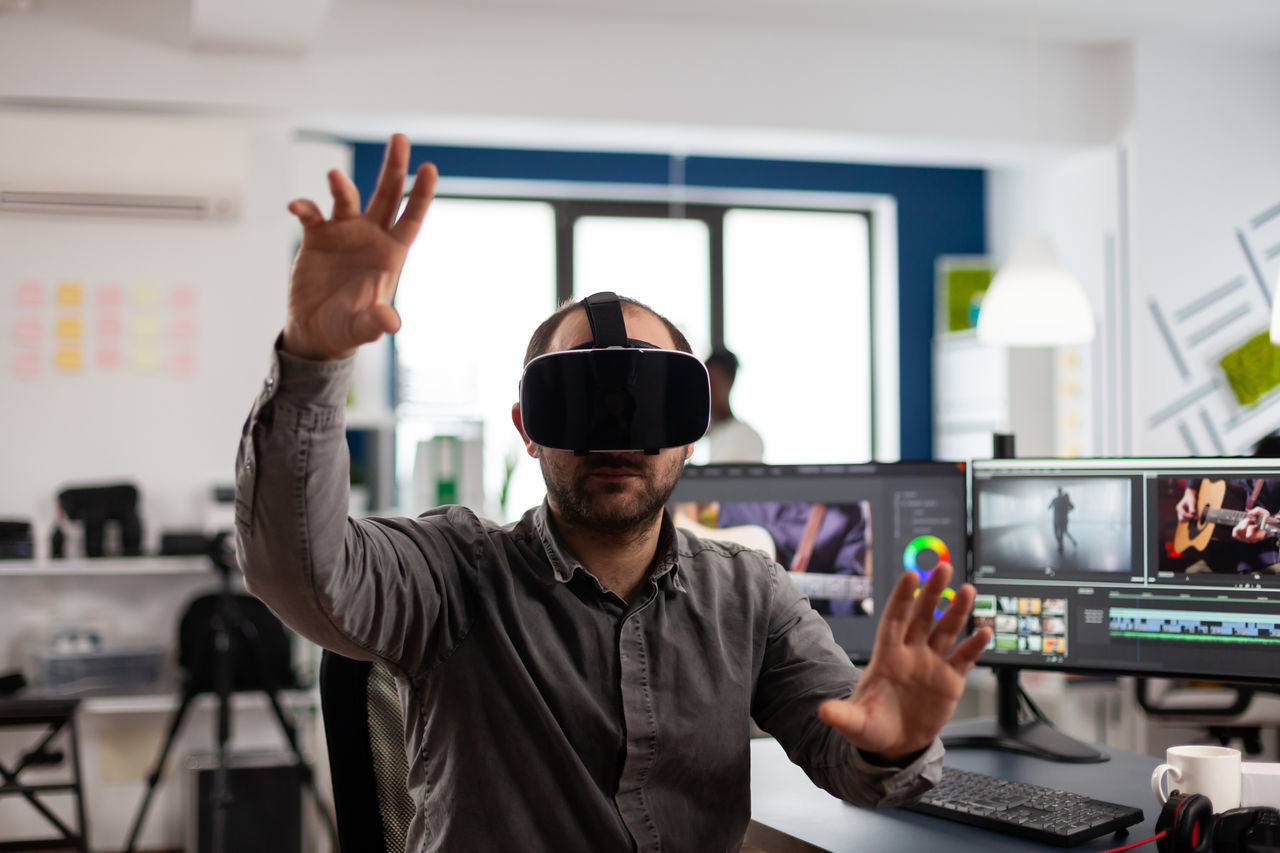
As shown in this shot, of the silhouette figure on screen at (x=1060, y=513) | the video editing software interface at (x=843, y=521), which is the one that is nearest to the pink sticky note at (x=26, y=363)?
the video editing software interface at (x=843, y=521)

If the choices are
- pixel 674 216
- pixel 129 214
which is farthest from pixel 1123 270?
pixel 129 214

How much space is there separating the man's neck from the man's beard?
3cm

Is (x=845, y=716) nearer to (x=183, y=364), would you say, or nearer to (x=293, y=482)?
(x=293, y=482)

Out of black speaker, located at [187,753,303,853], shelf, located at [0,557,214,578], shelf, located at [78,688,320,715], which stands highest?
shelf, located at [0,557,214,578]

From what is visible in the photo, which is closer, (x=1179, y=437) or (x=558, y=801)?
(x=558, y=801)

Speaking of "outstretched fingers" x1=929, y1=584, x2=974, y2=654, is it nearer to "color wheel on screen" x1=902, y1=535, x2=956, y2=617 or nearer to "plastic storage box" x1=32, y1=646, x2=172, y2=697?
"color wheel on screen" x1=902, y1=535, x2=956, y2=617

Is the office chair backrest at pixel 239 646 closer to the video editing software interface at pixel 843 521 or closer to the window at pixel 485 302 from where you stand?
the window at pixel 485 302

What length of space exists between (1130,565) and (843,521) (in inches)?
18.3

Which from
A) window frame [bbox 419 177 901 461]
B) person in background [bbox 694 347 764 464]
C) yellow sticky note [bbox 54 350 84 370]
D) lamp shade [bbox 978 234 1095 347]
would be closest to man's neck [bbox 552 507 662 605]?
lamp shade [bbox 978 234 1095 347]

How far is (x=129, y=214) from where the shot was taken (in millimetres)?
4066

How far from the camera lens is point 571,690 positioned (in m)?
1.27

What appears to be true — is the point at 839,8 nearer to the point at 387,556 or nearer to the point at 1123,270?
the point at 1123,270

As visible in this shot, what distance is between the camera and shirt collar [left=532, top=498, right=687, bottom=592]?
1.31m

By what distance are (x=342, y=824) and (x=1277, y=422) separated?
475 centimetres
